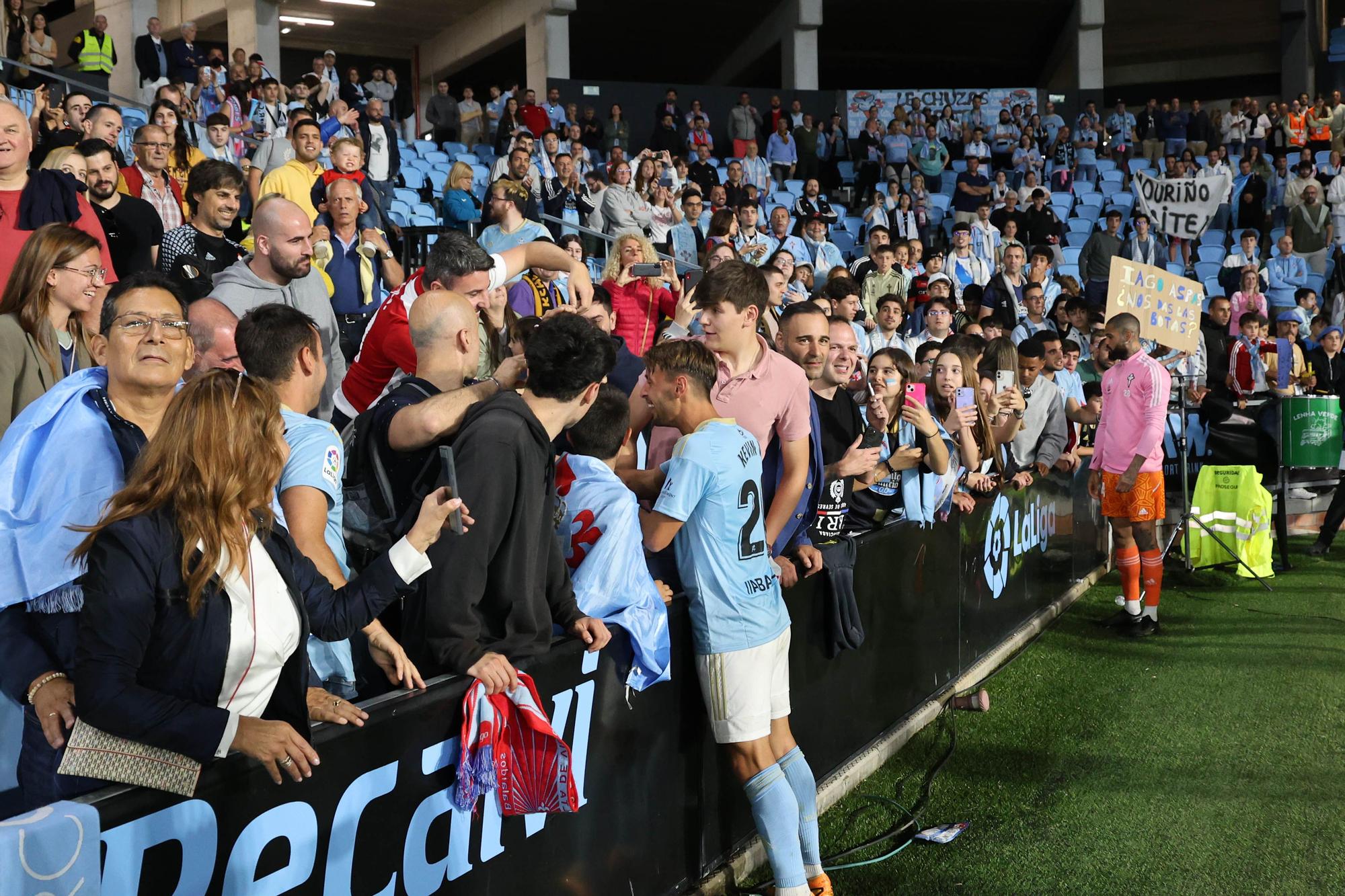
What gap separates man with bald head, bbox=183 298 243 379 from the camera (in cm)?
331

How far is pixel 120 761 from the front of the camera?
2.02 metres

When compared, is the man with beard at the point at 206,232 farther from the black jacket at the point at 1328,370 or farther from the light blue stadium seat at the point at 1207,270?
the light blue stadium seat at the point at 1207,270

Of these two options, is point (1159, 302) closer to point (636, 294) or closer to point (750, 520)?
point (636, 294)

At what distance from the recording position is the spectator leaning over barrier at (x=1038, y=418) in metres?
8.14

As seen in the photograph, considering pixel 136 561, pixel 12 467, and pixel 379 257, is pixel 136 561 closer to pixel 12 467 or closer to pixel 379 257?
pixel 12 467

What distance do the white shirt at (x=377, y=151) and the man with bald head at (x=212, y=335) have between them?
8639mm

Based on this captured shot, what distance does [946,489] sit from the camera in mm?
5930

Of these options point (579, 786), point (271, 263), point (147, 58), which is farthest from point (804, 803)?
point (147, 58)

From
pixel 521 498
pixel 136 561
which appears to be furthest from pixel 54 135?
pixel 136 561

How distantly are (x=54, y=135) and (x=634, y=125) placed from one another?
50.9 ft

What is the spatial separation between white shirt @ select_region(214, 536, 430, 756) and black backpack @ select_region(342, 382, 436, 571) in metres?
0.77

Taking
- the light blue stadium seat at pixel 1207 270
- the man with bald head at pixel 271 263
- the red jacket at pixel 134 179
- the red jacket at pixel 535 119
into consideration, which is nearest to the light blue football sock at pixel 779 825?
the man with bald head at pixel 271 263

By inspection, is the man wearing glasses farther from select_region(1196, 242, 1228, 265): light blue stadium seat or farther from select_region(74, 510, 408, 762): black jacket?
select_region(1196, 242, 1228, 265): light blue stadium seat

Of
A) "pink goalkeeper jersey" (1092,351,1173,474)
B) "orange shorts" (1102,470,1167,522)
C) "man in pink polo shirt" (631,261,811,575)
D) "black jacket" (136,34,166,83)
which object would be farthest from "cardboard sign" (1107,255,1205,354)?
"black jacket" (136,34,166,83)
